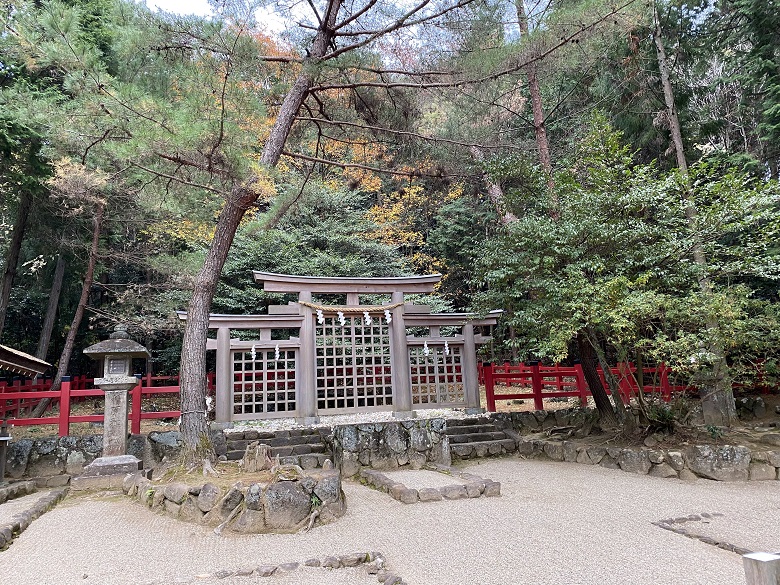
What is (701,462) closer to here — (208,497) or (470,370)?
(470,370)

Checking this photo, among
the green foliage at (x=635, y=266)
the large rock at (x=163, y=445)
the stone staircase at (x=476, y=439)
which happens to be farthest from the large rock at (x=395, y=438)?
the large rock at (x=163, y=445)

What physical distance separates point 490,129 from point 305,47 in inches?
155

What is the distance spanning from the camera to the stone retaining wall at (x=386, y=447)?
21.1 feet

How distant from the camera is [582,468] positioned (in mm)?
6219

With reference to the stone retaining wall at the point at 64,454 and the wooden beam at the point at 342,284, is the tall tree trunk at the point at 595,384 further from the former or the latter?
the stone retaining wall at the point at 64,454

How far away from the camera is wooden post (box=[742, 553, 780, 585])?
1.33 metres

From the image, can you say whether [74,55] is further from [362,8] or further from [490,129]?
[490,129]

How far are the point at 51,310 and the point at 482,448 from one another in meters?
11.8

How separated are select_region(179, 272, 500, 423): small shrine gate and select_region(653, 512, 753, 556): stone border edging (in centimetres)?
468

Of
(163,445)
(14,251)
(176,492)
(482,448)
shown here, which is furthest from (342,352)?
(14,251)

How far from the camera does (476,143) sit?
780 centimetres

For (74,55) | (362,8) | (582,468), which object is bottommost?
(582,468)

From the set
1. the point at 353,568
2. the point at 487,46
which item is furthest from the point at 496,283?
the point at 353,568

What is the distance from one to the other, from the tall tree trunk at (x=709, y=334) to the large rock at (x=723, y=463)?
0.81m
